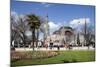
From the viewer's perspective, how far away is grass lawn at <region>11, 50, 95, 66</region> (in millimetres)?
2553

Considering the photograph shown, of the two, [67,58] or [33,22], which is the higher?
[33,22]

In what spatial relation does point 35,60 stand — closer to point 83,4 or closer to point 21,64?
point 21,64

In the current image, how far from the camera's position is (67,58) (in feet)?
8.96

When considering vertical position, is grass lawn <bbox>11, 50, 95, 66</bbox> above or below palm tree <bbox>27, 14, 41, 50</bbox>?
below

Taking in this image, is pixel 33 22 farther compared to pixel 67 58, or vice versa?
pixel 67 58

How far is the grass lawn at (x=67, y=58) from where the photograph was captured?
255 cm
